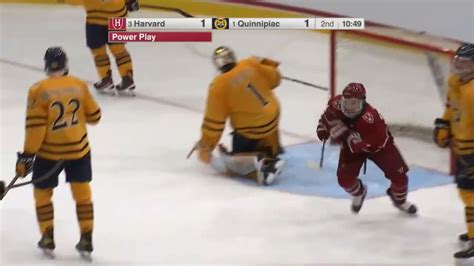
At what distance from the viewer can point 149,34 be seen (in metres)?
3.79

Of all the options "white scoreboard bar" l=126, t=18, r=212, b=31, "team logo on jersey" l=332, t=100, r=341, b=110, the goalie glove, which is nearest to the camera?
"white scoreboard bar" l=126, t=18, r=212, b=31

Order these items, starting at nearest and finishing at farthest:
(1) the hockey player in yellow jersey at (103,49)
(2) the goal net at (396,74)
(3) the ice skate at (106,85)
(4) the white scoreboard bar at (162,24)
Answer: (4) the white scoreboard bar at (162,24) → (2) the goal net at (396,74) → (1) the hockey player in yellow jersey at (103,49) → (3) the ice skate at (106,85)

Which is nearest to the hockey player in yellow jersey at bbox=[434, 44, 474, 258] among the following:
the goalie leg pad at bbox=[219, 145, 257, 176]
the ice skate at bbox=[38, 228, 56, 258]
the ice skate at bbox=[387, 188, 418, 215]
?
the ice skate at bbox=[387, 188, 418, 215]

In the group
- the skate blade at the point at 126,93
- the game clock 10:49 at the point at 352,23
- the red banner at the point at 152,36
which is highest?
the red banner at the point at 152,36

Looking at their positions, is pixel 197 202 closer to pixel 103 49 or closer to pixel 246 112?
pixel 246 112

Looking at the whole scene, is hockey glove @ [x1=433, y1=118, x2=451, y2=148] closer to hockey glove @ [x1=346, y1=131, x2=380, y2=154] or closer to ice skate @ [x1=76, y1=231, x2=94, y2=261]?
hockey glove @ [x1=346, y1=131, x2=380, y2=154]

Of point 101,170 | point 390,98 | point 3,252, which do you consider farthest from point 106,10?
point 3,252

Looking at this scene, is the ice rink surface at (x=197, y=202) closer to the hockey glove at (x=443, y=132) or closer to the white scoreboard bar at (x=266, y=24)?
the hockey glove at (x=443, y=132)

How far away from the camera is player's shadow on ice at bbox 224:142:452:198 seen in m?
4.25

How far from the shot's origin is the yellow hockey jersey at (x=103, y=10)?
5059 millimetres

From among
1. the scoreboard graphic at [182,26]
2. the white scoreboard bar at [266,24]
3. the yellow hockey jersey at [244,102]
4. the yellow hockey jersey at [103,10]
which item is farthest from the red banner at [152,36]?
the yellow hockey jersey at [103,10]

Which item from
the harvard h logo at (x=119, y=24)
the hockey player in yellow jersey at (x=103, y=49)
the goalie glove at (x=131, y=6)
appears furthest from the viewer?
the hockey player in yellow jersey at (x=103, y=49)

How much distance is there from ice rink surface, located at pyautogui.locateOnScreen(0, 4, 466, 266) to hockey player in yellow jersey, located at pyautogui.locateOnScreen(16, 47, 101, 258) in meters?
0.14

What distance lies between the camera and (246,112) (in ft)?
14.1
